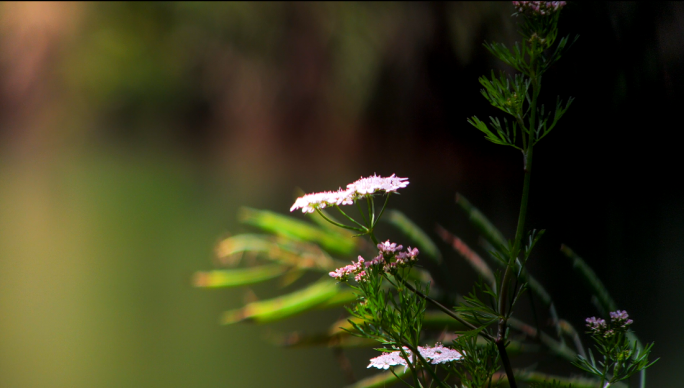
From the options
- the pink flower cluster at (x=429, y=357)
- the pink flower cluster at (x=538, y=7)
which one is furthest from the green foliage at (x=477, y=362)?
the pink flower cluster at (x=538, y=7)

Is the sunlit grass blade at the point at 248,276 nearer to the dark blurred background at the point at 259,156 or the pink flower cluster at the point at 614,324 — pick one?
the dark blurred background at the point at 259,156

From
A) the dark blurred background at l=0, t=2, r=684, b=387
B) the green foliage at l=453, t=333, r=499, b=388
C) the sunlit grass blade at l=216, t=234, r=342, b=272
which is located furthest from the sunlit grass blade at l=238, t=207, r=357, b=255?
the green foliage at l=453, t=333, r=499, b=388

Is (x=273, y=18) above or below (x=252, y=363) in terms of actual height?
above

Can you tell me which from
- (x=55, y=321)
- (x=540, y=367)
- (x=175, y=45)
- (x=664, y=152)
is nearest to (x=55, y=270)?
(x=55, y=321)

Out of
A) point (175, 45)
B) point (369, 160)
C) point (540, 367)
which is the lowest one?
point (540, 367)

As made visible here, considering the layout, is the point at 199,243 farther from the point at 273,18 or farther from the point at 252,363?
the point at 273,18

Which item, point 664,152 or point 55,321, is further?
point 55,321

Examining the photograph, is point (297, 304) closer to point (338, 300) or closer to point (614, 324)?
point (338, 300)

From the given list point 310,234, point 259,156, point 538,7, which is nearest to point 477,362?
point 538,7
